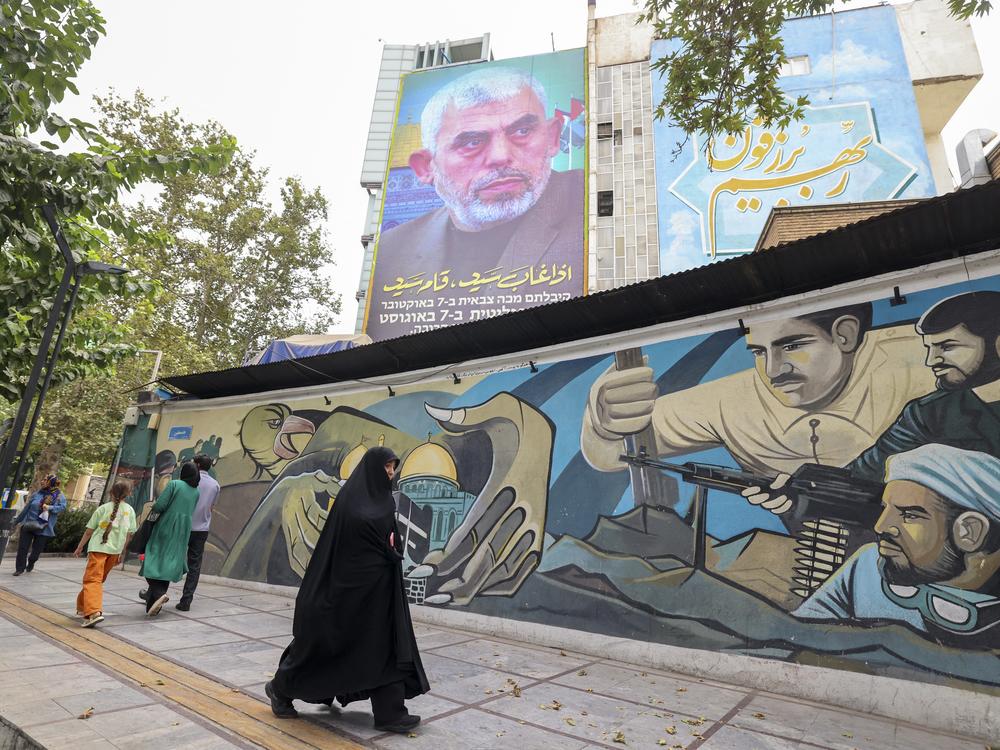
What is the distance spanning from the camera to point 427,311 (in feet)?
64.4

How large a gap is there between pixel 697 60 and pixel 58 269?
6837 millimetres

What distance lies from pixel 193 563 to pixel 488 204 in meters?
17.3

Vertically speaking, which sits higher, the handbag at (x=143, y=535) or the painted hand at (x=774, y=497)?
the painted hand at (x=774, y=497)

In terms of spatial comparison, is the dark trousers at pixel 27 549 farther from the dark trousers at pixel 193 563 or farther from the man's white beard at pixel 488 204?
the man's white beard at pixel 488 204

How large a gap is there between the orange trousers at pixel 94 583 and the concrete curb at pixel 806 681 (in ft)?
13.0

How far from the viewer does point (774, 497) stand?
15.3ft

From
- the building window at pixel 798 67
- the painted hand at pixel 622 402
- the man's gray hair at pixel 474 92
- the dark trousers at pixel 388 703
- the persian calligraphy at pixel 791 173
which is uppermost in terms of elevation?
the man's gray hair at pixel 474 92

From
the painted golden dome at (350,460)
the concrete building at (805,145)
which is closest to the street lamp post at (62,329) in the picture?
the painted golden dome at (350,460)

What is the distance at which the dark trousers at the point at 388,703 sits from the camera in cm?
320

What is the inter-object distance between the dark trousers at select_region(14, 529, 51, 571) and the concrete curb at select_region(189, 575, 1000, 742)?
7670 millimetres

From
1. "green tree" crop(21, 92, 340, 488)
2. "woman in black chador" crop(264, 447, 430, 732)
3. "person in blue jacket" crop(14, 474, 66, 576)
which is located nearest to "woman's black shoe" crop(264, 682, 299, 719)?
"woman in black chador" crop(264, 447, 430, 732)

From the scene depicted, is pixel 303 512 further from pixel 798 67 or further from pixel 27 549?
pixel 798 67

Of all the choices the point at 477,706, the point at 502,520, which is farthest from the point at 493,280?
the point at 477,706

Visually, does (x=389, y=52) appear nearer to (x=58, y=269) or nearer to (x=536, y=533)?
(x=58, y=269)
